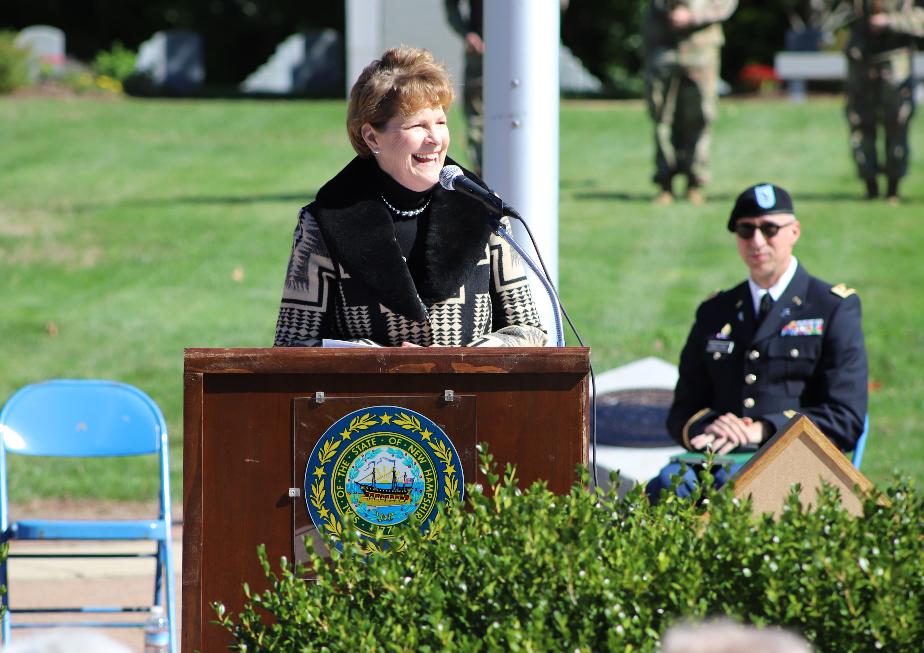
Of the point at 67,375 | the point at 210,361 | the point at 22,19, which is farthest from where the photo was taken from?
the point at 22,19

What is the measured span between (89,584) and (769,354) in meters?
3.20

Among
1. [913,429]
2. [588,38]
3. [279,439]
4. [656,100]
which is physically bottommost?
[913,429]

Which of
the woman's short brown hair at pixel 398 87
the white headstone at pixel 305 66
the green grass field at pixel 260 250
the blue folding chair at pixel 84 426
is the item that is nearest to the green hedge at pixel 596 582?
the woman's short brown hair at pixel 398 87

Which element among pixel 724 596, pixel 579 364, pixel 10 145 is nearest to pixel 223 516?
pixel 579 364

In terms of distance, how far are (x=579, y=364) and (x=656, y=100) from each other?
10.9 meters

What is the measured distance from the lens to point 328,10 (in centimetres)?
3728

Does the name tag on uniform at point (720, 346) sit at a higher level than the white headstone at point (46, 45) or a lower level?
lower

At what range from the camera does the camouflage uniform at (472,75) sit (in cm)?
1305

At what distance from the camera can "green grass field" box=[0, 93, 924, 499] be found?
9539 mm

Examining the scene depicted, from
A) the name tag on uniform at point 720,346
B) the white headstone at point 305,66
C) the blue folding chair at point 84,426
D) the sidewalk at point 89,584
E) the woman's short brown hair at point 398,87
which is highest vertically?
the white headstone at point 305,66

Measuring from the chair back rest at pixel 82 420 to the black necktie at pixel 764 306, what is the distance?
2.37 meters

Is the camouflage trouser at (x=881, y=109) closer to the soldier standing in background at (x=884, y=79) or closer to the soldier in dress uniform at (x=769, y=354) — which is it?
the soldier standing in background at (x=884, y=79)

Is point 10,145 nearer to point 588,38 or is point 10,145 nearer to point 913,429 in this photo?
point 913,429

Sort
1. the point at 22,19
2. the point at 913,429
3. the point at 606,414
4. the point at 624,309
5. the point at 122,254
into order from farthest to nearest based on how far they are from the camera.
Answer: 1. the point at 22,19
2. the point at 122,254
3. the point at 624,309
4. the point at 913,429
5. the point at 606,414
